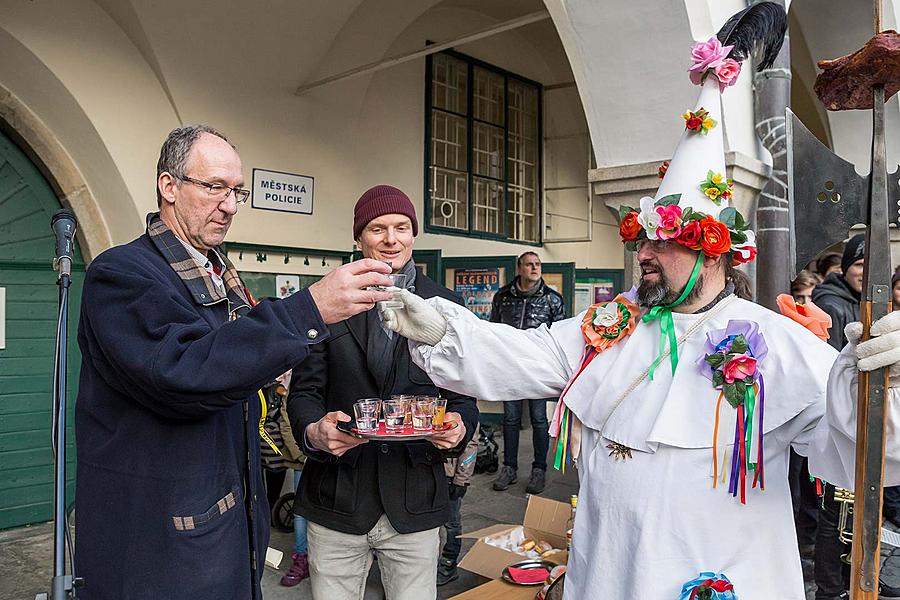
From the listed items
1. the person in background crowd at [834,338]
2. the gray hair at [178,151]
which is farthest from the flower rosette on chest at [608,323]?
the person in background crowd at [834,338]

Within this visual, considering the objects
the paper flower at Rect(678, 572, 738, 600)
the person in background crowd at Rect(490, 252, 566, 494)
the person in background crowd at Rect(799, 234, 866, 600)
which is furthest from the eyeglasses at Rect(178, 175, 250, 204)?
the person in background crowd at Rect(490, 252, 566, 494)

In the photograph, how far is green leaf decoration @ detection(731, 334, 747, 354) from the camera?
5.69 ft

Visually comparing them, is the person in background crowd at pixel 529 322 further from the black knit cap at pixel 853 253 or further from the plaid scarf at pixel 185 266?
the plaid scarf at pixel 185 266

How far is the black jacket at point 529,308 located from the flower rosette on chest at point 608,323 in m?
4.08

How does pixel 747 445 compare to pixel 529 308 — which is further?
pixel 529 308

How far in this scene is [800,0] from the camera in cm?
782

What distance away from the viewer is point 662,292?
1945 millimetres

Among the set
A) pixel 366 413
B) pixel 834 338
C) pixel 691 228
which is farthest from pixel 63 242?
pixel 834 338

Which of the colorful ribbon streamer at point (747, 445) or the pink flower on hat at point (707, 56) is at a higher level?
the pink flower on hat at point (707, 56)

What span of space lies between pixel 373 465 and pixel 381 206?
86 centimetres

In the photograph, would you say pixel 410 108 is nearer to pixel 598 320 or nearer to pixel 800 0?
pixel 800 0

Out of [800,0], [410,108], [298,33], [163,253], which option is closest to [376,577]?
[163,253]

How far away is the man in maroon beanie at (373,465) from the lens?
86.9 inches

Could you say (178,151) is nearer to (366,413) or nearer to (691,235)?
(366,413)
